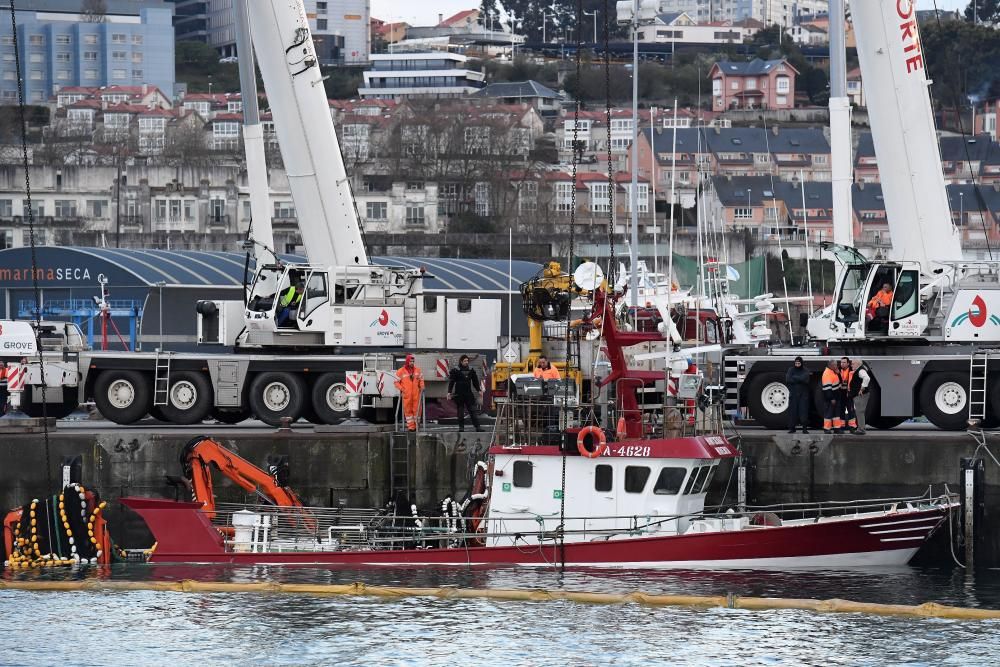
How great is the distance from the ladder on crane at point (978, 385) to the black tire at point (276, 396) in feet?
39.7

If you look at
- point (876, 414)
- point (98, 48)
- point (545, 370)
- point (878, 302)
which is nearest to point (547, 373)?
point (545, 370)

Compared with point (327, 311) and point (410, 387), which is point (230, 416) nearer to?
point (327, 311)

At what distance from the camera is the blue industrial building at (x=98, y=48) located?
7574 inches

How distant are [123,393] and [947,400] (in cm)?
1514

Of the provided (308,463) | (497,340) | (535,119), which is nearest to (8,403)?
(308,463)

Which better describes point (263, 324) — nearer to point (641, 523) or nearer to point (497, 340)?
point (497, 340)

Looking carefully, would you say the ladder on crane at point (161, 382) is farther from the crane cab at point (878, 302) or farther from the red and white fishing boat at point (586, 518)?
the crane cab at point (878, 302)

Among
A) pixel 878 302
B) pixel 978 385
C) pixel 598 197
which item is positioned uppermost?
pixel 598 197

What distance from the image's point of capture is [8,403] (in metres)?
36.3

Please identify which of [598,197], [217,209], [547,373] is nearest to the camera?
[547,373]

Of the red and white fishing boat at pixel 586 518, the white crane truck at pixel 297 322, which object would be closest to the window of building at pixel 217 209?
the white crane truck at pixel 297 322

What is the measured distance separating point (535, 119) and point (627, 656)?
14379cm

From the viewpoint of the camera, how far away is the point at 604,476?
29.0 m

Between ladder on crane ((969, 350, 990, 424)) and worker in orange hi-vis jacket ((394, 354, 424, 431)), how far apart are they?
949 cm
